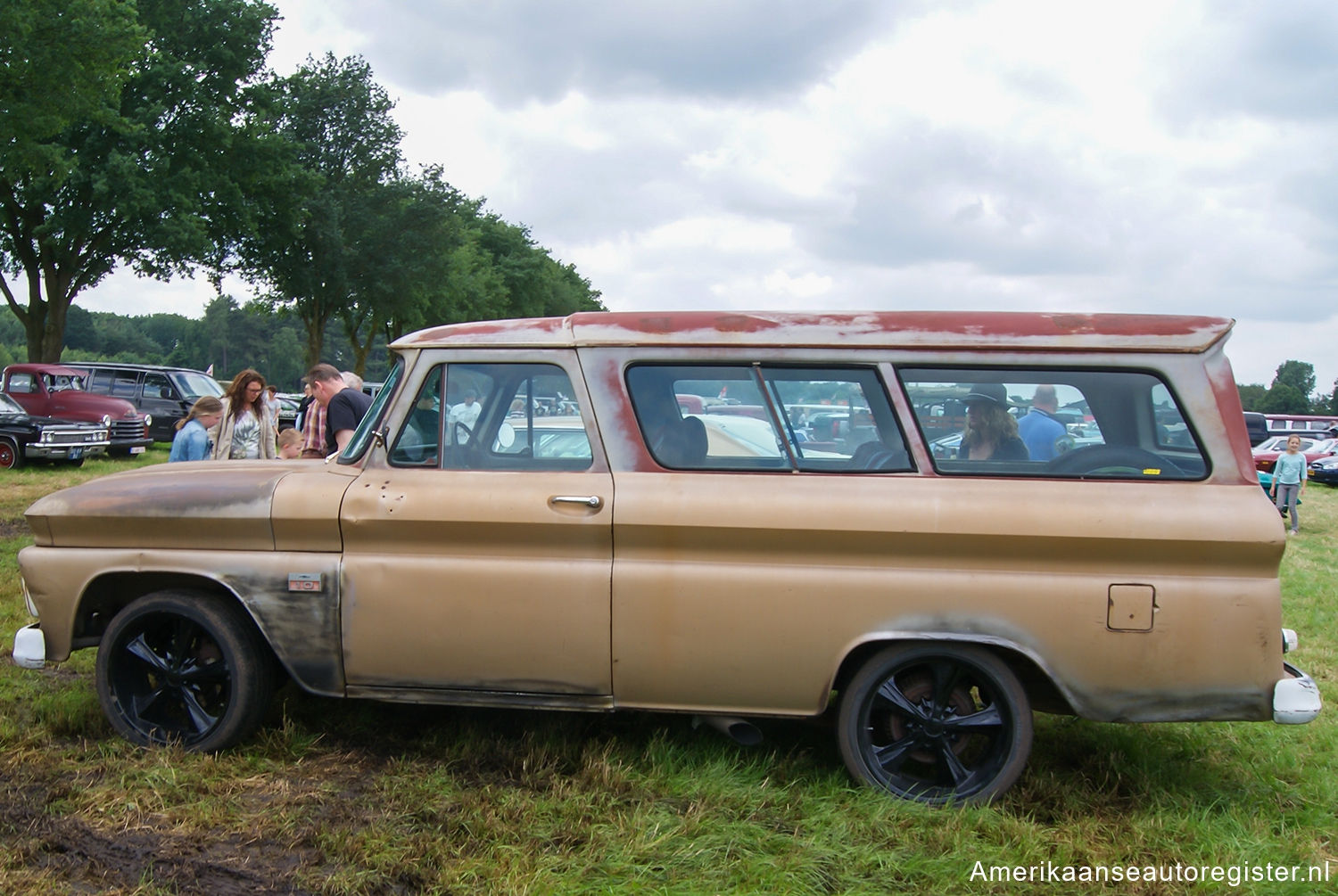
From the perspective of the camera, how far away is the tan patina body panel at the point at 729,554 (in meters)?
3.69

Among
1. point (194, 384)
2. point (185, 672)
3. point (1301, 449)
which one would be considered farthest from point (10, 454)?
point (1301, 449)

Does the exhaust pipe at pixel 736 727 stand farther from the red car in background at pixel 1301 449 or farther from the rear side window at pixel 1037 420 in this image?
the red car in background at pixel 1301 449

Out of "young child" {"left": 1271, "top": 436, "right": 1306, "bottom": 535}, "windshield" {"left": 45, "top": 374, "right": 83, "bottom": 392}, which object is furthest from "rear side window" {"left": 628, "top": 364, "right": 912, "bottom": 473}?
"windshield" {"left": 45, "top": 374, "right": 83, "bottom": 392}

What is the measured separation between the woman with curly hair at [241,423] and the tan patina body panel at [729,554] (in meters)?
3.32

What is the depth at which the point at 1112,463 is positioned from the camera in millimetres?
3873

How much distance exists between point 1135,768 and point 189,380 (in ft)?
71.5

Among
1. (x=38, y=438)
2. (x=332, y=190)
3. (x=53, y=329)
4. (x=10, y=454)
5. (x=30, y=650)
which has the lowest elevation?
(x=30, y=650)

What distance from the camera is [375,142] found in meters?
A: 38.1

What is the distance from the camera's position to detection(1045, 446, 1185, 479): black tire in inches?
150

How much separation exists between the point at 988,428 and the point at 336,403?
4443mm

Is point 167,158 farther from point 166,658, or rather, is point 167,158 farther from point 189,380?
point 166,658

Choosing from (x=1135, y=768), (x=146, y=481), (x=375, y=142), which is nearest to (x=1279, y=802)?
(x=1135, y=768)

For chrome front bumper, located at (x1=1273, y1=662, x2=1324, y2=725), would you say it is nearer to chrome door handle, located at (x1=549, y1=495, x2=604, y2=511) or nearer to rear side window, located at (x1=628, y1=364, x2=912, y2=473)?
rear side window, located at (x1=628, y1=364, x2=912, y2=473)

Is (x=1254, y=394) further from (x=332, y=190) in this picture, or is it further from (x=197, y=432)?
(x=197, y=432)
